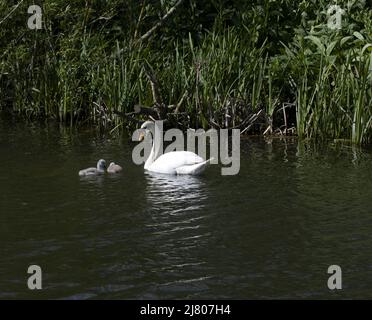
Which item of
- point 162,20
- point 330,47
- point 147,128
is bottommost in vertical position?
point 147,128

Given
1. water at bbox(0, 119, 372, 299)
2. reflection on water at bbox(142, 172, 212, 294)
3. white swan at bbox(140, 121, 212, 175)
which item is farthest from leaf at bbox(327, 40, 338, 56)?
reflection on water at bbox(142, 172, 212, 294)

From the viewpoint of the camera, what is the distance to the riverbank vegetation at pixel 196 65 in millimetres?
15391

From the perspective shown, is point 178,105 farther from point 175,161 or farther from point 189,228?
point 189,228

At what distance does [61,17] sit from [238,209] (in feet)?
31.8

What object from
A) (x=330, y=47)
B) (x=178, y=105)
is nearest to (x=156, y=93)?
(x=178, y=105)

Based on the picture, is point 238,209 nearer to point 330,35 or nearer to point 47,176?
point 47,176

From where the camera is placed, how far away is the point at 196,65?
16.0 metres

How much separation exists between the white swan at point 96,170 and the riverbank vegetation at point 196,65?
69.4 inches

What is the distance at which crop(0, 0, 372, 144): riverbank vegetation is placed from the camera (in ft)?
50.5

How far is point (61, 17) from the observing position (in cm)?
1909

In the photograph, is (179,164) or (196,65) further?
(196,65)

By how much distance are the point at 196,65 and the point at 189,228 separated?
658 cm

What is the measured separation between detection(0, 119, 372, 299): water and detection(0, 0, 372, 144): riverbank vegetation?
1.68m

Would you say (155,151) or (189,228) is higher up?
(155,151)
